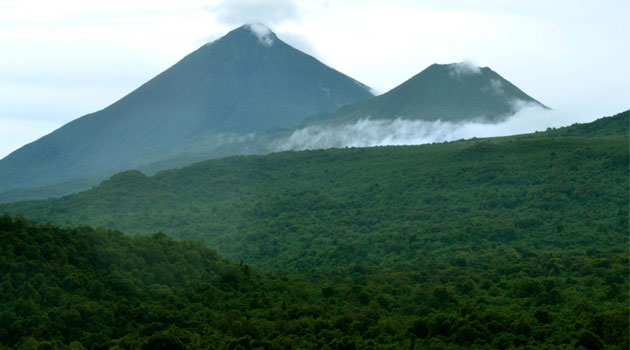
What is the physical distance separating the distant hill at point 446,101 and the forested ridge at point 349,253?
59.3m

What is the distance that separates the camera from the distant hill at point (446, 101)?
186250 millimetres

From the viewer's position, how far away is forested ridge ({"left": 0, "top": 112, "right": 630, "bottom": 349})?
115 ft

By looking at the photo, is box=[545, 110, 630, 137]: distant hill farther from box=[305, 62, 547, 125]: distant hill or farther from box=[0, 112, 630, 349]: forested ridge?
box=[305, 62, 547, 125]: distant hill

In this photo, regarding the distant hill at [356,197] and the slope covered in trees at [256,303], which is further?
the distant hill at [356,197]

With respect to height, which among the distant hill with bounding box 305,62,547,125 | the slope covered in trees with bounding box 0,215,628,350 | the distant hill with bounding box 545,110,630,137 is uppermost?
the distant hill with bounding box 305,62,547,125

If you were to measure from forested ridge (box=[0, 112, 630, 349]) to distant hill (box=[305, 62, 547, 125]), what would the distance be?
5933cm

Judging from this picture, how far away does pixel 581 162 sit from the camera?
3561 inches

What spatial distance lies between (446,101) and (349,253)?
398 feet

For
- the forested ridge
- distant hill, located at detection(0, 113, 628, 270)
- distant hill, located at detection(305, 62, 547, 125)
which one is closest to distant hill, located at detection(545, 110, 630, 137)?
the forested ridge

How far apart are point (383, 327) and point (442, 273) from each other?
64.2 ft

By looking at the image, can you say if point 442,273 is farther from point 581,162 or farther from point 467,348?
point 581,162

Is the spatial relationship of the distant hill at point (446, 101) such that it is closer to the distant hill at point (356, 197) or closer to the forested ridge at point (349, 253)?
the distant hill at point (356, 197)

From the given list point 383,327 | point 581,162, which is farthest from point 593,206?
point 383,327

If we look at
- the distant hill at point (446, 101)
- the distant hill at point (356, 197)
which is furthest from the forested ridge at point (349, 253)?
the distant hill at point (446, 101)
